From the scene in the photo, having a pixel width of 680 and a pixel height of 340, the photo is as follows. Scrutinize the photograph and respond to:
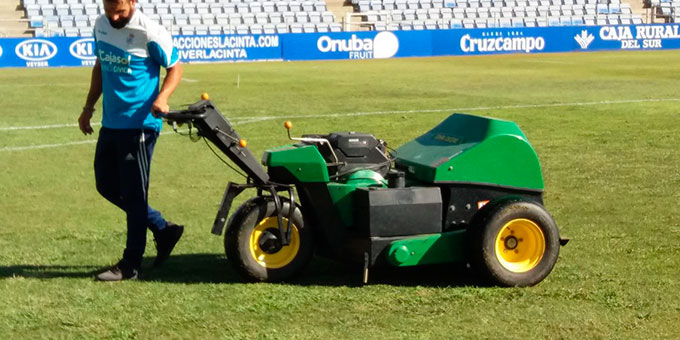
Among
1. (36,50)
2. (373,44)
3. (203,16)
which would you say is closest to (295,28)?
(203,16)

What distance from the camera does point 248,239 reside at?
19.7ft

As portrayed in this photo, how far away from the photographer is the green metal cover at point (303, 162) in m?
6.05

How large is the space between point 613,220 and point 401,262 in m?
2.90

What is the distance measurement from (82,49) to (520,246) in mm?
30640

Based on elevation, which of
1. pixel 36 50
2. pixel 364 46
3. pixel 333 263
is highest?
pixel 333 263

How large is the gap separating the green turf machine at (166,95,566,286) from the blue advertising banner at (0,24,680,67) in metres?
29.5

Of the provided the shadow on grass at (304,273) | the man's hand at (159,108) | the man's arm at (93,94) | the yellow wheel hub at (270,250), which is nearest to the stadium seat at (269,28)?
the shadow on grass at (304,273)

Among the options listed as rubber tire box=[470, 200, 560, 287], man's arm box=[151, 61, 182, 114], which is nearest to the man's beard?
man's arm box=[151, 61, 182, 114]

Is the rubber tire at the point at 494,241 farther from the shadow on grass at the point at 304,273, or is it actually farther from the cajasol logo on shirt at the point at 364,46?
the cajasol logo on shirt at the point at 364,46

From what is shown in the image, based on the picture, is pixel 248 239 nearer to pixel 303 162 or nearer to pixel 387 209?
pixel 303 162

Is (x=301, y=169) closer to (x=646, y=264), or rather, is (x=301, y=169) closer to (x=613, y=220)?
(x=646, y=264)

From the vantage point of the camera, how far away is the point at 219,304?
225 inches

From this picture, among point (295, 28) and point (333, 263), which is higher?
point (333, 263)

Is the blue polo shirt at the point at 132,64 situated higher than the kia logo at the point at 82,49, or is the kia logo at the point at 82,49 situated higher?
the blue polo shirt at the point at 132,64
